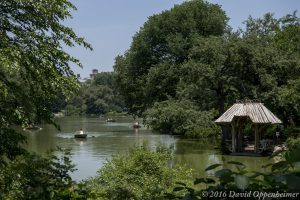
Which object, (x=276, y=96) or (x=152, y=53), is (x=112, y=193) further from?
(x=152, y=53)

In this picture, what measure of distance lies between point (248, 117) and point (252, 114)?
2.64 feet

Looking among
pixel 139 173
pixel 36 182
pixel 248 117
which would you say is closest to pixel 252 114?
pixel 248 117

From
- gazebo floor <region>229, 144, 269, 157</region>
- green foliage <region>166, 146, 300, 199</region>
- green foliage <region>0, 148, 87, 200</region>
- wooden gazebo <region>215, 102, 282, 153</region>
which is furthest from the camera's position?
gazebo floor <region>229, 144, 269, 157</region>

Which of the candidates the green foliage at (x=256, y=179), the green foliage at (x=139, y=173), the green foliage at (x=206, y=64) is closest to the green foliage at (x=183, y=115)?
the green foliage at (x=206, y=64)

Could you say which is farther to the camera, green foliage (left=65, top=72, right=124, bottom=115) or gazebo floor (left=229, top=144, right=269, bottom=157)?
green foliage (left=65, top=72, right=124, bottom=115)

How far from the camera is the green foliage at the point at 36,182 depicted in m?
4.72

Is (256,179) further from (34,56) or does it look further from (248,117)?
(248,117)

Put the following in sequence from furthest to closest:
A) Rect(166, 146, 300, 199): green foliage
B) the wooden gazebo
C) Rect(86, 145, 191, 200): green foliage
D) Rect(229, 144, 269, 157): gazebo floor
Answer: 1. Rect(229, 144, 269, 157): gazebo floor
2. the wooden gazebo
3. Rect(86, 145, 191, 200): green foliage
4. Rect(166, 146, 300, 199): green foliage

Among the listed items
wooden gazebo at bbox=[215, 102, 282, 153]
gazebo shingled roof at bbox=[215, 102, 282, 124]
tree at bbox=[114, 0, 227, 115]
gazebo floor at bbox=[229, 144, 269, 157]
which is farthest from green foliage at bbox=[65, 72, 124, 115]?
gazebo shingled roof at bbox=[215, 102, 282, 124]

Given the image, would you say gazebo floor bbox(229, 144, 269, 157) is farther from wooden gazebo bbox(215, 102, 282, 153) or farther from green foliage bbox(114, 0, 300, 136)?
green foliage bbox(114, 0, 300, 136)

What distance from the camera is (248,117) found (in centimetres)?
2916

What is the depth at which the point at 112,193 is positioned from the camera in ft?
20.1

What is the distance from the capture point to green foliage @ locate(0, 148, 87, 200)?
472 cm

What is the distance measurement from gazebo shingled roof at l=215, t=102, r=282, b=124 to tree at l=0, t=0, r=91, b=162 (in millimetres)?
20665
